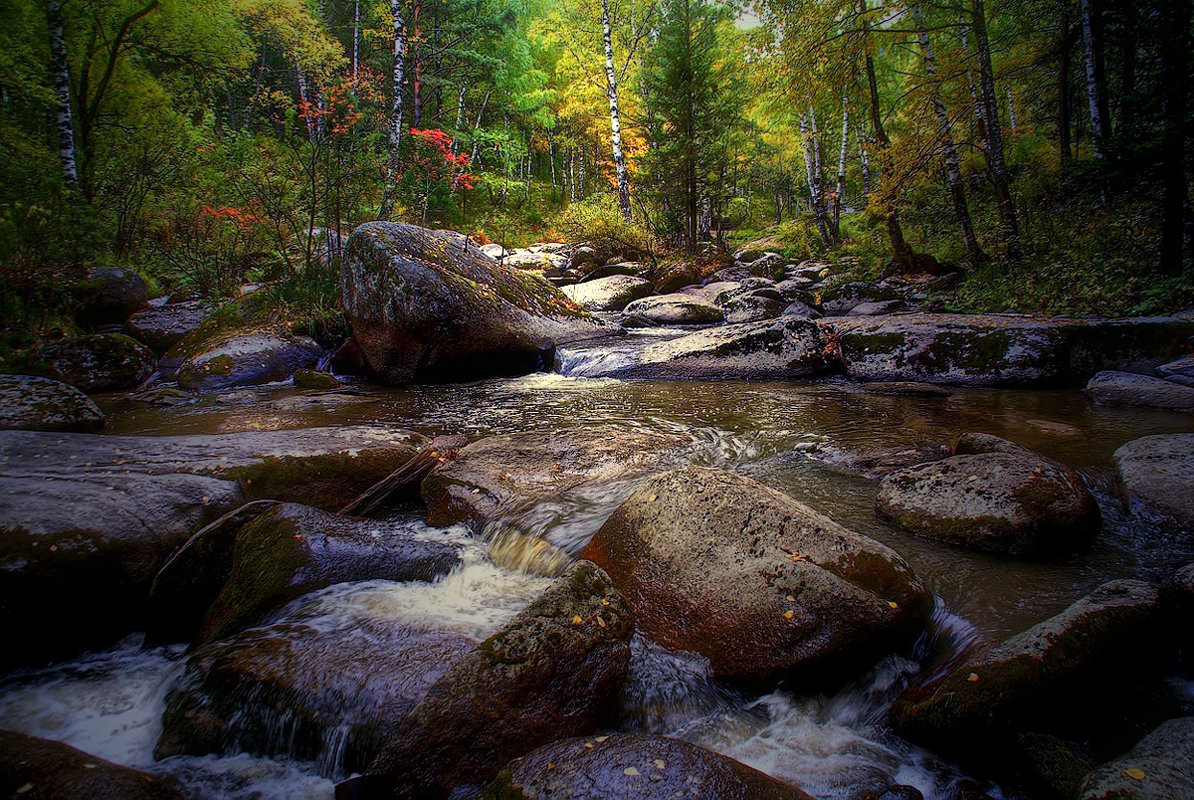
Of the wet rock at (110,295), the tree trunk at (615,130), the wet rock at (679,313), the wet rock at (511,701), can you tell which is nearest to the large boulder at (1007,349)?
the wet rock at (679,313)

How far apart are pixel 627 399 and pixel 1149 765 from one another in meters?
5.03

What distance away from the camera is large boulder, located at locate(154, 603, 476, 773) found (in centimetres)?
176

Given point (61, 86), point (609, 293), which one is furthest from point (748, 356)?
point (61, 86)

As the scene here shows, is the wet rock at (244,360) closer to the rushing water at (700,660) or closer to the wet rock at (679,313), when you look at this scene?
the rushing water at (700,660)

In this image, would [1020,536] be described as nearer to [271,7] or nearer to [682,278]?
[682,278]

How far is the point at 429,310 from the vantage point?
682 centimetres

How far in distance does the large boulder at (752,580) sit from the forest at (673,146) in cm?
836

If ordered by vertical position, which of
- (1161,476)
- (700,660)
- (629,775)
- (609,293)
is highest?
(609,293)

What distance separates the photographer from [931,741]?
5.57 ft

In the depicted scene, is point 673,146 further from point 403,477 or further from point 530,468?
point 403,477

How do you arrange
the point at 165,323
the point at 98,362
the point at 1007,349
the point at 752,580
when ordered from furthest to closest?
the point at 165,323 → the point at 98,362 → the point at 1007,349 → the point at 752,580

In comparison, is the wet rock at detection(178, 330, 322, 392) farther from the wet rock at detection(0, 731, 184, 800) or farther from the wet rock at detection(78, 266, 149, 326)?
the wet rock at detection(0, 731, 184, 800)

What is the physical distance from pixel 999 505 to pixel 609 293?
1162 cm

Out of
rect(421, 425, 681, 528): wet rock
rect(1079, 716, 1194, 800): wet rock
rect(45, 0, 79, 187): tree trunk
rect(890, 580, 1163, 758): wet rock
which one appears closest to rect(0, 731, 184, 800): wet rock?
rect(421, 425, 681, 528): wet rock
